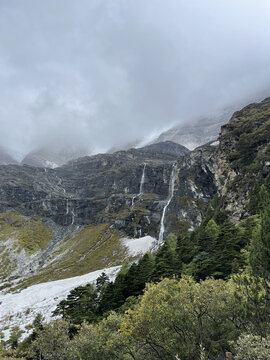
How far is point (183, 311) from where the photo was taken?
733 inches

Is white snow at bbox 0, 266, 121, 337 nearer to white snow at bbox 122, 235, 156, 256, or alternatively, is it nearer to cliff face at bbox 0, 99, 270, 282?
cliff face at bbox 0, 99, 270, 282

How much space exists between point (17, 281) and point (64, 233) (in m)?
74.5

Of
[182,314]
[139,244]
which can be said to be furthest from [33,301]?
[182,314]

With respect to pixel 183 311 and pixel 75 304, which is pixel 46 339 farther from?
pixel 75 304

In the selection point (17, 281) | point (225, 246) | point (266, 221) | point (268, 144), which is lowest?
point (17, 281)

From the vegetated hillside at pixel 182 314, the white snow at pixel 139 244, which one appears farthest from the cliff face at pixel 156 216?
the vegetated hillside at pixel 182 314

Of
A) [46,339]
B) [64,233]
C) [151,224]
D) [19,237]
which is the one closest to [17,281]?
[19,237]

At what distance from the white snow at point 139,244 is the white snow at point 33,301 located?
113 ft

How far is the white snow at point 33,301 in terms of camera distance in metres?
65.7

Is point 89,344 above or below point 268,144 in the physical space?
below

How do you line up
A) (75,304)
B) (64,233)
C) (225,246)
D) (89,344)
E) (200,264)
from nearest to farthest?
(89,344) → (200,264) → (225,246) → (75,304) → (64,233)

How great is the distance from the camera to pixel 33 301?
272 ft

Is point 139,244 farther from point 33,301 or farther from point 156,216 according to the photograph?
point 33,301

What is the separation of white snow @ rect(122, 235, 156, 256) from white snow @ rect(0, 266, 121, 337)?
34.6m
